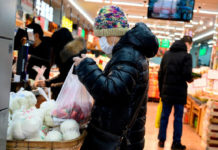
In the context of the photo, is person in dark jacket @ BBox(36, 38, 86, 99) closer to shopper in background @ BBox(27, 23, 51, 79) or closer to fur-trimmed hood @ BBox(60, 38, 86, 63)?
fur-trimmed hood @ BBox(60, 38, 86, 63)

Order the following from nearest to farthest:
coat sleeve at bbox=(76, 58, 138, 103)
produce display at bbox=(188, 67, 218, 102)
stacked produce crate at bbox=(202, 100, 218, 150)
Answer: coat sleeve at bbox=(76, 58, 138, 103) < stacked produce crate at bbox=(202, 100, 218, 150) < produce display at bbox=(188, 67, 218, 102)

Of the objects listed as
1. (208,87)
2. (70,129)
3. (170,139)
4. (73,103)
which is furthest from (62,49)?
(208,87)

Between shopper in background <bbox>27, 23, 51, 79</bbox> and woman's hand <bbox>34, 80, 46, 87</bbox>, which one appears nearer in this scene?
woman's hand <bbox>34, 80, 46, 87</bbox>

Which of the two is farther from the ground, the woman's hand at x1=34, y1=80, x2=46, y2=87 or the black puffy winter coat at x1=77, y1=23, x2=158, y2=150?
the black puffy winter coat at x1=77, y1=23, x2=158, y2=150

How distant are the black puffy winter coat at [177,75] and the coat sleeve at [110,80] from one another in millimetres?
2973

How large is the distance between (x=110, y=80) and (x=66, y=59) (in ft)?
3.47

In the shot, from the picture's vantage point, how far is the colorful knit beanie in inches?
61.1

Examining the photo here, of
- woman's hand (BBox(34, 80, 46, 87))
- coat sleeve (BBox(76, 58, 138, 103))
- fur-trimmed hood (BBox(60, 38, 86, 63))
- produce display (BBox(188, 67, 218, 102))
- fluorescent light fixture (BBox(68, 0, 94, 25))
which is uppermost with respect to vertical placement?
fluorescent light fixture (BBox(68, 0, 94, 25))

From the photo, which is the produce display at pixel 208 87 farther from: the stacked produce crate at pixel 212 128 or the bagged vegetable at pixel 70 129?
the bagged vegetable at pixel 70 129

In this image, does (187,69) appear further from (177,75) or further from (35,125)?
(35,125)

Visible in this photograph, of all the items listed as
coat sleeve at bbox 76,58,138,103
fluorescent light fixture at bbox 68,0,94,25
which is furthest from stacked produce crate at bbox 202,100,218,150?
fluorescent light fixture at bbox 68,0,94,25

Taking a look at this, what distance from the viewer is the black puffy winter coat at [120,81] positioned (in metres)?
1.36

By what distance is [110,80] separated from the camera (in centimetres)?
135

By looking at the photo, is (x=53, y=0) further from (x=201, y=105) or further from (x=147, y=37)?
(x=147, y=37)
